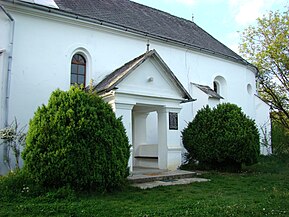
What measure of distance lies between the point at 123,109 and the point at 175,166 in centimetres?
351

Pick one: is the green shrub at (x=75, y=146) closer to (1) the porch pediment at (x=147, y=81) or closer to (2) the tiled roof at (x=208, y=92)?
(1) the porch pediment at (x=147, y=81)

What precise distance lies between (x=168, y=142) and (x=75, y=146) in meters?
5.53

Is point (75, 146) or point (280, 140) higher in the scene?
point (280, 140)

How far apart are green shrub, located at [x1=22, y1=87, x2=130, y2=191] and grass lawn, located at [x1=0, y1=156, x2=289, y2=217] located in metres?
0.49

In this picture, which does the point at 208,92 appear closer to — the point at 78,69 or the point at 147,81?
the point at 147,81

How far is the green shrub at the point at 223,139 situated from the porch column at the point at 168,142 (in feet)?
3.54

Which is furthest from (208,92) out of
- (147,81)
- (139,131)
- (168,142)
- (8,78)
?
(8,78)

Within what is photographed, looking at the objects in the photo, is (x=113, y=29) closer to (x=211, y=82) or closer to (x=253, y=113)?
(x=211, y=82)

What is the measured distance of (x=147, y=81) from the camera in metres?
11.6

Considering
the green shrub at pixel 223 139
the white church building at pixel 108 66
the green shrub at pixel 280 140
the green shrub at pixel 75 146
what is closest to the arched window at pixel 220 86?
the white church building at pixel 108 66

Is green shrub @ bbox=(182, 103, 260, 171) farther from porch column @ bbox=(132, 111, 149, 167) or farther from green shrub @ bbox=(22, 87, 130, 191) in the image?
green shrub @ bbox=(22, 87, 130, 191)

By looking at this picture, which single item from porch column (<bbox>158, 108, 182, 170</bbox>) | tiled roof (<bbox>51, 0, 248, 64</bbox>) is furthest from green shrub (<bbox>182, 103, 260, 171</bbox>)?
tiled roof (<bbox>51, 0, 248, 64</bbox>)

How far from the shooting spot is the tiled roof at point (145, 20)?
44.1ft

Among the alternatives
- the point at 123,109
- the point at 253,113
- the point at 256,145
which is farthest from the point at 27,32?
the point at 253,113
